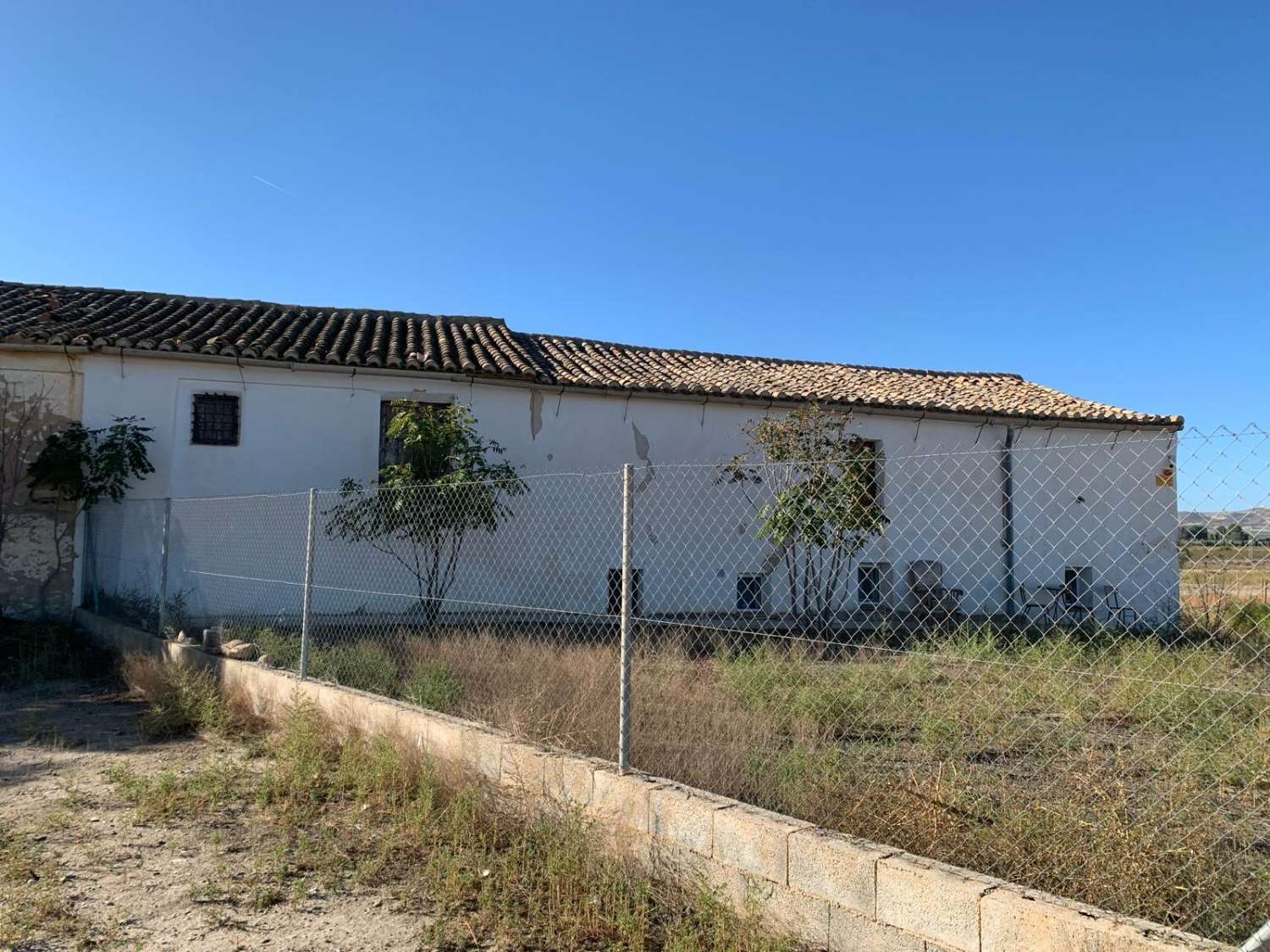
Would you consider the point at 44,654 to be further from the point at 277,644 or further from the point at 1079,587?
the point at 1079,587

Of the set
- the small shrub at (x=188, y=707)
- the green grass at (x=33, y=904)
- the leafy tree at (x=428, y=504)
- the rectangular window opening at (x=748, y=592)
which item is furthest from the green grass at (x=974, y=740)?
the rectangular window opening at (x=748, y=592)

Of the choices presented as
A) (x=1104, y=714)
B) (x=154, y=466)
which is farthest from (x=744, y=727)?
(x=154, y=466)

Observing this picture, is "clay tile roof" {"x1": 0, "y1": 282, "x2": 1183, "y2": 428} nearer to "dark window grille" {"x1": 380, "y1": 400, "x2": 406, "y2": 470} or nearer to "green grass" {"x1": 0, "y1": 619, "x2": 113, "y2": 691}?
"dark window grille" {"x1": 380, "y1": 400, "x2": 406, "y2": 470}

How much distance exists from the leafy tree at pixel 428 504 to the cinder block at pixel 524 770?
5.66m

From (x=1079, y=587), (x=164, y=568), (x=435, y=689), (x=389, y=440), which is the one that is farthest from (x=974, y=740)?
(x=1079, y=587)

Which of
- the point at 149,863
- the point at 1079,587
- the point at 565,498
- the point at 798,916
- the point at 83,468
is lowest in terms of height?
the point at 149,863

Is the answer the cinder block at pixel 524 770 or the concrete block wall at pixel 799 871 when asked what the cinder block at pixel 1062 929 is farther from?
the cinder block at pixel 524 770

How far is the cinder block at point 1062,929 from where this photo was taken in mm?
2484

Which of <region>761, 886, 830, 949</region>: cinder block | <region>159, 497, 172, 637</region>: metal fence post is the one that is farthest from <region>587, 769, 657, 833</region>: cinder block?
<region>159, 497, 172, 637</region>: metal fence post

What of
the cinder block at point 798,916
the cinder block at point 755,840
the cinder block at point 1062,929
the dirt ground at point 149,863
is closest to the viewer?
the cinder block at point 1062,929

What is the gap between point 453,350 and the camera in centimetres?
1288

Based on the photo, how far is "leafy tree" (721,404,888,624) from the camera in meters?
9.29

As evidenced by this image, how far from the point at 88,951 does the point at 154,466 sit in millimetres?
8787

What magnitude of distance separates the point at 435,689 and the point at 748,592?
24.9 feet
